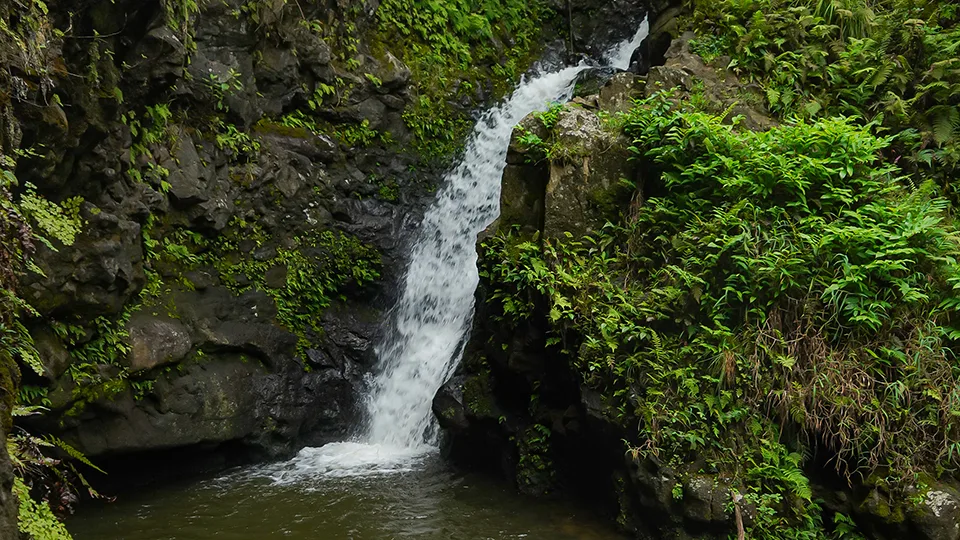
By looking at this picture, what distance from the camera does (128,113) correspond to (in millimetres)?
7379

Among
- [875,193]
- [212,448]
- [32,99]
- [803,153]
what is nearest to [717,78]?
[803,153]

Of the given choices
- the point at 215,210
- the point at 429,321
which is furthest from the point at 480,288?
the point at 215,210

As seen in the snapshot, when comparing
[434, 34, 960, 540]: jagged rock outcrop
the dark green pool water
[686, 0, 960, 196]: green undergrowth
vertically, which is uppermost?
[686, 0, 960, 196]: green undergrowth

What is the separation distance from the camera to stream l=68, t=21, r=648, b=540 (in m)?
6.32

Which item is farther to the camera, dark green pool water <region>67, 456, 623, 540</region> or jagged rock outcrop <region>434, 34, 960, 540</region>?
dark green pool water <region>67, 456, 623, 540</region>

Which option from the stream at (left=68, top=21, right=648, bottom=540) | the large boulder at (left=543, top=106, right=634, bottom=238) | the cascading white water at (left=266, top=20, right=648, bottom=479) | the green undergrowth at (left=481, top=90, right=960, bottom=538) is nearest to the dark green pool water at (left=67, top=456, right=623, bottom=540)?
the stream at (left=68, top=21, right=648, bottom=540)

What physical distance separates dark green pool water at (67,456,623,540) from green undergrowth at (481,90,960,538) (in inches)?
55.3

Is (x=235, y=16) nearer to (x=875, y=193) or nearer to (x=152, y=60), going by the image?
(x=152, y=60)

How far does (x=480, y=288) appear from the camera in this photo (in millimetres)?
7887

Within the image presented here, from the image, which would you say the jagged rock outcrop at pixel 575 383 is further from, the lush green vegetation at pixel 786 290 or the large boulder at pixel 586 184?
the lush green vegetation at pixel 786 290

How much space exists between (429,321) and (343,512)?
141 inches

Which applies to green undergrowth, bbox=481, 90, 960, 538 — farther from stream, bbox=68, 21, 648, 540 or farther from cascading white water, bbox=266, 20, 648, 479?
cascading white water, bbox=266, 20, 648, 479

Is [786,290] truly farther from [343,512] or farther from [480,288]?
[343,512]

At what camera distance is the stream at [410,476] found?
20.7 ft
